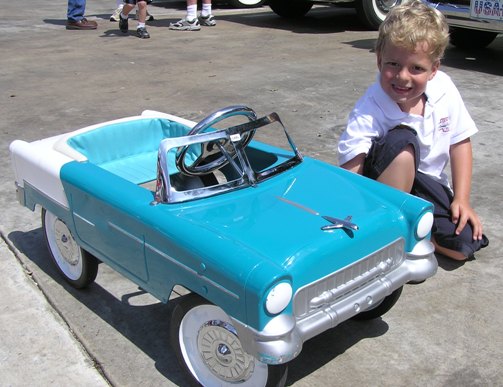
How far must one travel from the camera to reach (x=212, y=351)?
2426 mm

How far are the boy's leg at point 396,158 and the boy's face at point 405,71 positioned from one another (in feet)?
0.59

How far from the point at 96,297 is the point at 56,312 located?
200 mm

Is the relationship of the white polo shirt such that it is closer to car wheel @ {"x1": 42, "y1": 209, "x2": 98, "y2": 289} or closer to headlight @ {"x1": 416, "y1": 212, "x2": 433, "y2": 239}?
headlight @ {"x1": 416, "y1": 212, "x2": 433, "y2": 239}

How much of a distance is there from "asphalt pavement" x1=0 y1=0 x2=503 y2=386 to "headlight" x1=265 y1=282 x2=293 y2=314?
0.56 m

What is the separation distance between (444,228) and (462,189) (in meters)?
0.22

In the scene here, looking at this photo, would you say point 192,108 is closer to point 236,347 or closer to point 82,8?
point 236,347

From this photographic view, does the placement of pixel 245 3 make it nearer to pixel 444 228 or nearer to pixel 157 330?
pixel 444 228

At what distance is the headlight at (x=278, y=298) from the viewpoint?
2.10 m

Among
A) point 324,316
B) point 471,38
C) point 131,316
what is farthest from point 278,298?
point 471,38

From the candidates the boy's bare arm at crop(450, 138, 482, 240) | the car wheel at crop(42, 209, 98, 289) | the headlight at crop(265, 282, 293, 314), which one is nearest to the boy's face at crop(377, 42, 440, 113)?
the boy's bare arm at crop(450, 138, 482, 240)

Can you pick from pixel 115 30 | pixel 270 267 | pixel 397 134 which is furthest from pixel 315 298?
pixel 115 30

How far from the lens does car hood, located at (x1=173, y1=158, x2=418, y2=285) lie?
227cm

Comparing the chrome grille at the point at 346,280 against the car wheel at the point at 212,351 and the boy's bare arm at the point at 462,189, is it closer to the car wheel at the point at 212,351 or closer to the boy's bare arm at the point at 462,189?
the car wheel at the point at 212,351

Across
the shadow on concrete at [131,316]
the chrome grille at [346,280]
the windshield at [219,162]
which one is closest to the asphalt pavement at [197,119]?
the shadow on concrete at [131,316]
